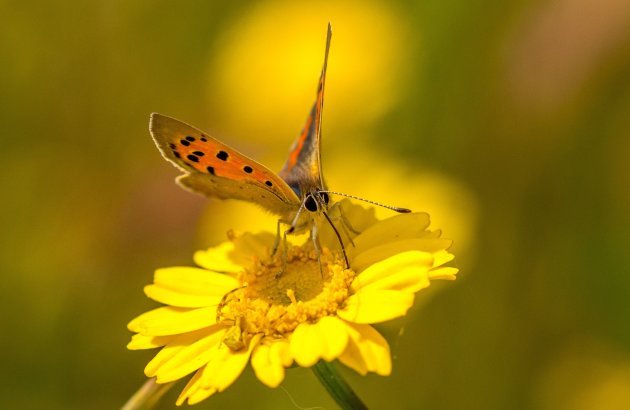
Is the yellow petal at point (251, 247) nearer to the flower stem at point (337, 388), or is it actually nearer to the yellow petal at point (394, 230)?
the yellow petal at point (394, 230)

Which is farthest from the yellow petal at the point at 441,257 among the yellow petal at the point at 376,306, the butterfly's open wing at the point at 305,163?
the butterfly's open wing at the point at 305,163

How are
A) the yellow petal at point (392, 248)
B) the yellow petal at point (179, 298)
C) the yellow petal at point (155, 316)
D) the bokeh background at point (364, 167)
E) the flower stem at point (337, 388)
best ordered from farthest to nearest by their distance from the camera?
1. the bokeh background at point (364, 167)
2. the yellow petal at point (179, 298)
3. the yellow petal at point (155, 316)
4. the yellow petal at point (392, 248)
5. the flower stem at point (337, 388)

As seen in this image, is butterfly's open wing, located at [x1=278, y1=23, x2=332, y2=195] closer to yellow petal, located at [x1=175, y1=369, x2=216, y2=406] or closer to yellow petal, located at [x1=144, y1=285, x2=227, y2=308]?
yellow petal, located at [x1=144, y1=285, x2=227, y2=308]

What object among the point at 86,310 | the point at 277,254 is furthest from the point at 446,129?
the point at 86,310

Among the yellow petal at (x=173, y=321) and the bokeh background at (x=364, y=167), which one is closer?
the yellow petal at (x=173, y=321)

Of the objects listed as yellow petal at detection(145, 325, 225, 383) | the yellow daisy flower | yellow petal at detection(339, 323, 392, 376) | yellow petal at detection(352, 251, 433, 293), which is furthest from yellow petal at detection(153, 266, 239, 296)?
yellow petal at detection(339, 323, 392, 376)

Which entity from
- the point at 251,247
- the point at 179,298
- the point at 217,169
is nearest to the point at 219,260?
the point at 251,247

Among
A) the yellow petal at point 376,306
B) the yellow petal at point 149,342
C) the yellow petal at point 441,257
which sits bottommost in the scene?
the yellow petal at point 376,306
